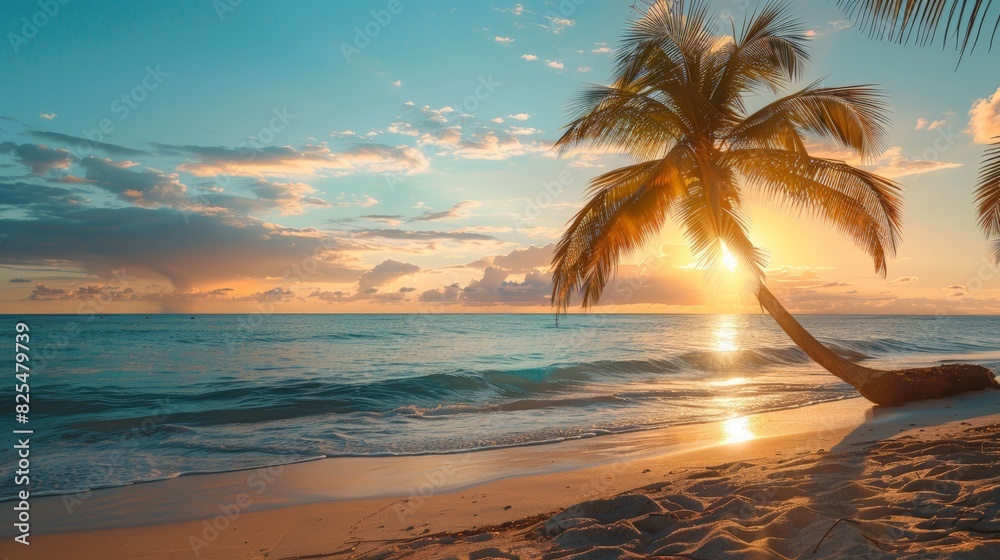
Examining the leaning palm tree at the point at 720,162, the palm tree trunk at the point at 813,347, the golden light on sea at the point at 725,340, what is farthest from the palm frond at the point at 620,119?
the golden light on sea at the point at 725,340

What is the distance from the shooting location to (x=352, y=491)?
6.75 metres

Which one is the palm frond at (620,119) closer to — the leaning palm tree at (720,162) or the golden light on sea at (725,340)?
the leaning palm tree at (720,162)

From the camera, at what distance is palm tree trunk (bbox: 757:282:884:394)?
977cm

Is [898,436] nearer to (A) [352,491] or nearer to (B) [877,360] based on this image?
(A) [352,491]

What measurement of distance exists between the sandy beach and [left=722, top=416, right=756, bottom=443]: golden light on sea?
120 mm

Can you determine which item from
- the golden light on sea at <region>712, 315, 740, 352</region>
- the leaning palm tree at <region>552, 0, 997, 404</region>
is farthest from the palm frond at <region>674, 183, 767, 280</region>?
the golden light on sea at <region>712, 315, 740, 352</region>

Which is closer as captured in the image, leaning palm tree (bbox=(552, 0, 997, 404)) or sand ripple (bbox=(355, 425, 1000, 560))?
sand ripple (bbox=(355, 425, 1000, 560))

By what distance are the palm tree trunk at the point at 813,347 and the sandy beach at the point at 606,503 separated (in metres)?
1.18

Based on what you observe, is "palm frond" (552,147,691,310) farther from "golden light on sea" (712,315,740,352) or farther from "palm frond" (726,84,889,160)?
"golden light on sea" (712,315,740,352)

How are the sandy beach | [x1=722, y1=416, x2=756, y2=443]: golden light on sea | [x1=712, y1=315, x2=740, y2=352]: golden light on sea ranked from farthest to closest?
[x1=712, y1=315, x2=740, y2=352]: golden light on sea, [x1=722, y1=416, x2=756, y2=443]: golden light on sea, the sandy beach

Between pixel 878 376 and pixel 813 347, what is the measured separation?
5.02ft

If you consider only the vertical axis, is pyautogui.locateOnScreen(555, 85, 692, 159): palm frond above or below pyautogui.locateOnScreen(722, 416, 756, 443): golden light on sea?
above

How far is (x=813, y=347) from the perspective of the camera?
974cm

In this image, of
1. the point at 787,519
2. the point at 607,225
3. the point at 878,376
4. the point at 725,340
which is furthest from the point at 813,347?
A: the point at 725,340
